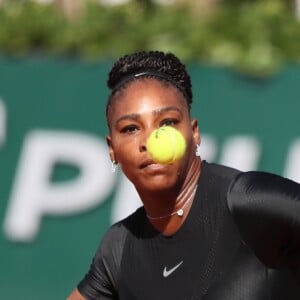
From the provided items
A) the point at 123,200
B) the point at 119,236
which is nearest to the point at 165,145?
the point at 119,236

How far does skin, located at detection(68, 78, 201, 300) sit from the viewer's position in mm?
3016

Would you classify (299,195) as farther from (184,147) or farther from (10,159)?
(10,159)

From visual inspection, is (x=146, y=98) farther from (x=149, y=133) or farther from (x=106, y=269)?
(x=106, y=269)

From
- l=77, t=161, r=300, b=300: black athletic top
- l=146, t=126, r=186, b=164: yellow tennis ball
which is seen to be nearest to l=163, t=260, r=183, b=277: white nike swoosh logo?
l=77, t=161, r=300, b=300: black athletic top

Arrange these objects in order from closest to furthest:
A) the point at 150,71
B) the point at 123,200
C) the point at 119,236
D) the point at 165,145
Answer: the point at 165,145 < the point at 150,71 < the point at 119,236 < the point at 123,200

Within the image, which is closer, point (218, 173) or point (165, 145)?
point (165, 145)

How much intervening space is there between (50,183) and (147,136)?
15.4ft

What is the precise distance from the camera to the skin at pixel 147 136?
3016 millimetres

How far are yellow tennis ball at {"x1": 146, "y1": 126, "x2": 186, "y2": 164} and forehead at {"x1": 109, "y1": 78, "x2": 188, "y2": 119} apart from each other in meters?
0.08

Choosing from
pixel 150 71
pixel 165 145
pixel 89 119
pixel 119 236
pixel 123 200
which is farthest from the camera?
pixel 89 119

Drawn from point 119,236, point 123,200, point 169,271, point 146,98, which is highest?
point 123,200

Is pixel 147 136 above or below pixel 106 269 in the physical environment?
above

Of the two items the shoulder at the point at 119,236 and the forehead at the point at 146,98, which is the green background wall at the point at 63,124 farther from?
the forehead at the point at 146,98

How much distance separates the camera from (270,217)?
297cm
